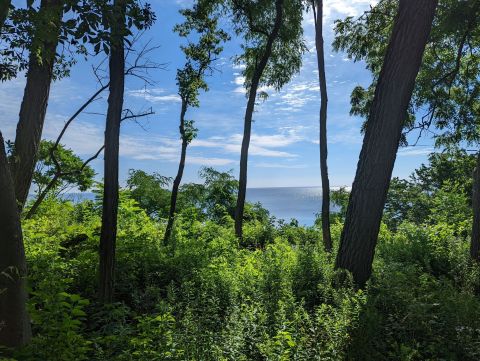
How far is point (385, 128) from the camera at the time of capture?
6.23 m

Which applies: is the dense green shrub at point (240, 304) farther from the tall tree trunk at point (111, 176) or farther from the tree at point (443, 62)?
the tree at point (443, 62)

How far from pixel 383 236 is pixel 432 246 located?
2.53m

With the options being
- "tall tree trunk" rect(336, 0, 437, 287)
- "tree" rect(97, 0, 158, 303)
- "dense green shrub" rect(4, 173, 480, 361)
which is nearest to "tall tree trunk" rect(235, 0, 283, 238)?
"dense green shrub" rect(4, 173, 480, 361)

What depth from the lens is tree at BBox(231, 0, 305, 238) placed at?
1351 cm

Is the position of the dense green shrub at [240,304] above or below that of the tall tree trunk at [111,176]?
below

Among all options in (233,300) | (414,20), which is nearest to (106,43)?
(233,300)

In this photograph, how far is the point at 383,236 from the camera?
11734 mm

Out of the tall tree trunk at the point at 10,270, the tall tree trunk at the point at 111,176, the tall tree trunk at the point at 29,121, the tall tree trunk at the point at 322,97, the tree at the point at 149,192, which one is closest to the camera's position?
the tall tree trunk at the point at 10,270

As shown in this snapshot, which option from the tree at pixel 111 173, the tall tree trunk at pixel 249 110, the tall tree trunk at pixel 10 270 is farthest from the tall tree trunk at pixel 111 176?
the tall tree trunk at pixel 249 110

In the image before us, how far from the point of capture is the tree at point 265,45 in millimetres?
13508

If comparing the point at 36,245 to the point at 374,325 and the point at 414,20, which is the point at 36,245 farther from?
the point at 414,20

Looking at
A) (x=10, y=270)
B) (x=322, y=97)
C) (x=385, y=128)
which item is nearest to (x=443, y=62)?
(x=322, y=97)

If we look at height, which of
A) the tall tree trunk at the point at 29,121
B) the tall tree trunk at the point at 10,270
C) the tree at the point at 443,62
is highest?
the tree at the point at 443,62

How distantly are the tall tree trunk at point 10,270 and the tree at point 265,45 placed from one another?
10.2m
